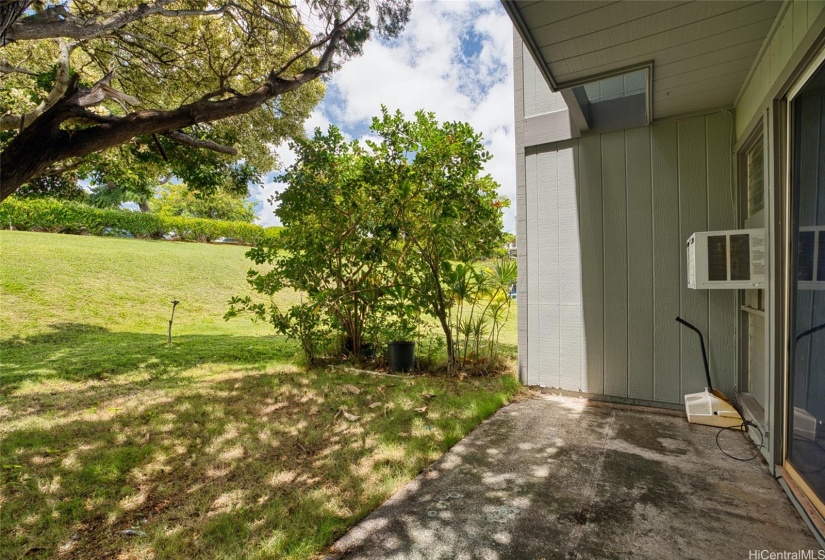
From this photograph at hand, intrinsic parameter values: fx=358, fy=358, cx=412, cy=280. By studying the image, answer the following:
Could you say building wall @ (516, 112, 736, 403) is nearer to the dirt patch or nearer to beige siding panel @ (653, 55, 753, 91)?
the dirt patch

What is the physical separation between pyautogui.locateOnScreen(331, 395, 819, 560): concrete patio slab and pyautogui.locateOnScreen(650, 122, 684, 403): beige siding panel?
1.84ft

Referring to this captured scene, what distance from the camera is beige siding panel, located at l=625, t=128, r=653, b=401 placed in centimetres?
314

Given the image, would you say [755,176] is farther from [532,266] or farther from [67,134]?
[67,134]

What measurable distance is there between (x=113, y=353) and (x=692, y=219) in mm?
7064

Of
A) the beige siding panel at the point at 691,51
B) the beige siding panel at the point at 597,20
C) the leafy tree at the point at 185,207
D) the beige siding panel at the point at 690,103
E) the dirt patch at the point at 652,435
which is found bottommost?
the dirt patch at the point at 652,435

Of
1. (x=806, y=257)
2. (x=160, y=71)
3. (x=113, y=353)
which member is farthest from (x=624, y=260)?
(x=160, y=71)

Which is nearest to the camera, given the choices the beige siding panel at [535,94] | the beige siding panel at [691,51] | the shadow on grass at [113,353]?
the beige siding panel at [691,51]

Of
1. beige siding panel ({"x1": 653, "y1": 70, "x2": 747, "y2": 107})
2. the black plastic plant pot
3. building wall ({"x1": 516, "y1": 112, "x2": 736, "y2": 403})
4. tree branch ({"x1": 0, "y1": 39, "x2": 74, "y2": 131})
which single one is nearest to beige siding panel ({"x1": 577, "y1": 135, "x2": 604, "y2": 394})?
building wall ({"x1": 516, "y1": 112, "x2": 736, "y2": 403})

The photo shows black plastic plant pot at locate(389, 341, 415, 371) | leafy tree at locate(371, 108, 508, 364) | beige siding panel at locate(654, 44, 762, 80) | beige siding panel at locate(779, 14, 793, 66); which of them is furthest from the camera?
black plastic plant pot at locate(389, 341, 415, 371)

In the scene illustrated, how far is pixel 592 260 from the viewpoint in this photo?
11.0ft

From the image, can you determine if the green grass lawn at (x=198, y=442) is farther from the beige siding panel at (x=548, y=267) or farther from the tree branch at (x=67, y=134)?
the tree branch at (x=67, y=134)

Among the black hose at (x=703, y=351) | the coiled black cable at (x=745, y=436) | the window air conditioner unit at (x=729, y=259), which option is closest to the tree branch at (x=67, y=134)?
the window air conditioner unit at (x=729, y=259)

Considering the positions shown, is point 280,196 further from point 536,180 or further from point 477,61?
point 477,61

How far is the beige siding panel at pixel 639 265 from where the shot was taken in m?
3.14
